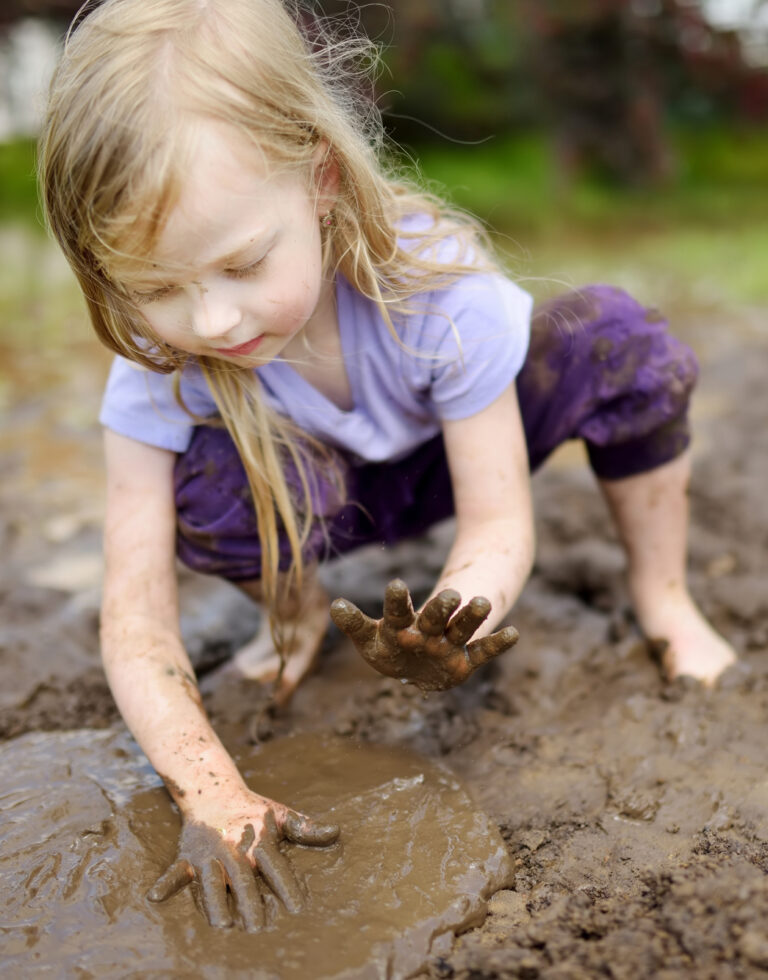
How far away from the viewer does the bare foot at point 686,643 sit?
1914 millimetres

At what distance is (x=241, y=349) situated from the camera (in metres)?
1.49

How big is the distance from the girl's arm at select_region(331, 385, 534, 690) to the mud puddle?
239 mm

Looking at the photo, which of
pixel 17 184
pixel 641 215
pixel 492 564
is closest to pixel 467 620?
A: pixel 492 564

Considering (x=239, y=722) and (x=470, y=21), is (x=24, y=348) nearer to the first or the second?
(x=239, y=722)

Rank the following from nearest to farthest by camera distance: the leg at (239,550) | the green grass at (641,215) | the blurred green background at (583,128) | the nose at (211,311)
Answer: the nose at (211,311), the leg at (239,550), the green grass at (641,215), the blurred green background at (583,128)

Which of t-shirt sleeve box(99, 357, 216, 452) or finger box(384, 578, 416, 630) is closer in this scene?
finger box(384, 578, 416, 630)

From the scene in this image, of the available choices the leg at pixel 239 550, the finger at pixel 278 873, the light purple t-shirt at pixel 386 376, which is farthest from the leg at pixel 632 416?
the finger at pixel 278 873

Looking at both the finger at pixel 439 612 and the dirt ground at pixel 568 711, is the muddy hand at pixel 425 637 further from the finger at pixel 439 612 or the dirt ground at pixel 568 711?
the dirt ground at pixel 568 711

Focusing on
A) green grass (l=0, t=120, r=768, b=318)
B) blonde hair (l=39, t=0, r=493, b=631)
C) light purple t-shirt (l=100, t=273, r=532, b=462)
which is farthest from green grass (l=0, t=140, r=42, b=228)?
blonde hair (l=39, t=0, r=493, b=631)

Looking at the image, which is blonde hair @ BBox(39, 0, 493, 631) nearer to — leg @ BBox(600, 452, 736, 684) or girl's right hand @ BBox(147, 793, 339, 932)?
girl's right hand @ BBox(147, 793, 339, 932)

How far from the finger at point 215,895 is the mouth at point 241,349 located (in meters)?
0.70

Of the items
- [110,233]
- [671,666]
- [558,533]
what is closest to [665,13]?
[558,533]

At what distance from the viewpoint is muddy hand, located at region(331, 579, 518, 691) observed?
4.38 feet

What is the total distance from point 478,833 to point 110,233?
38.8 inches
